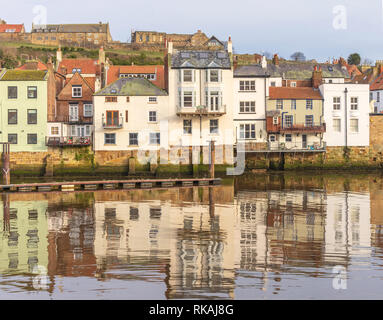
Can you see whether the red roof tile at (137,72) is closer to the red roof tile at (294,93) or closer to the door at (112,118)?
the door at (112,118)

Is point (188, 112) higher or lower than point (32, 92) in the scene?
lower

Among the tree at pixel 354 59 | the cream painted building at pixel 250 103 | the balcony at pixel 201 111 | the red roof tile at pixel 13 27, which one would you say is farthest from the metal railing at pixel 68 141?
the tree at pixel 354 59

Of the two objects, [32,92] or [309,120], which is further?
[309,120]

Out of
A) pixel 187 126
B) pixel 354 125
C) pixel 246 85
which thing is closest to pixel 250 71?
Answer: pixel 246 85

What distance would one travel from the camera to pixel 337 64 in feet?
295

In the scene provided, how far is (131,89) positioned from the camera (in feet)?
197

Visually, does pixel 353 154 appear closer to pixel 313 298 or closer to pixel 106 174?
pixel 106 174

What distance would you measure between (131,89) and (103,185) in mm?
15321

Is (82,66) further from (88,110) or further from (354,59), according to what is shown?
(354,59)

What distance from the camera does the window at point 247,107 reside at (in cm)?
6241

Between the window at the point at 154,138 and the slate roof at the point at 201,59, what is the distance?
6.99m

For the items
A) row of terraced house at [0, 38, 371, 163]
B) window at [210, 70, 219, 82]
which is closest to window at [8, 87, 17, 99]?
row of terraced house at [0, 38, 371, 163]

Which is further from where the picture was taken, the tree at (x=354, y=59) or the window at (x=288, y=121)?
the tree at (x=354, y=59)

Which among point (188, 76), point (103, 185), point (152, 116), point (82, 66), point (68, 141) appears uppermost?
point (82, 66)
